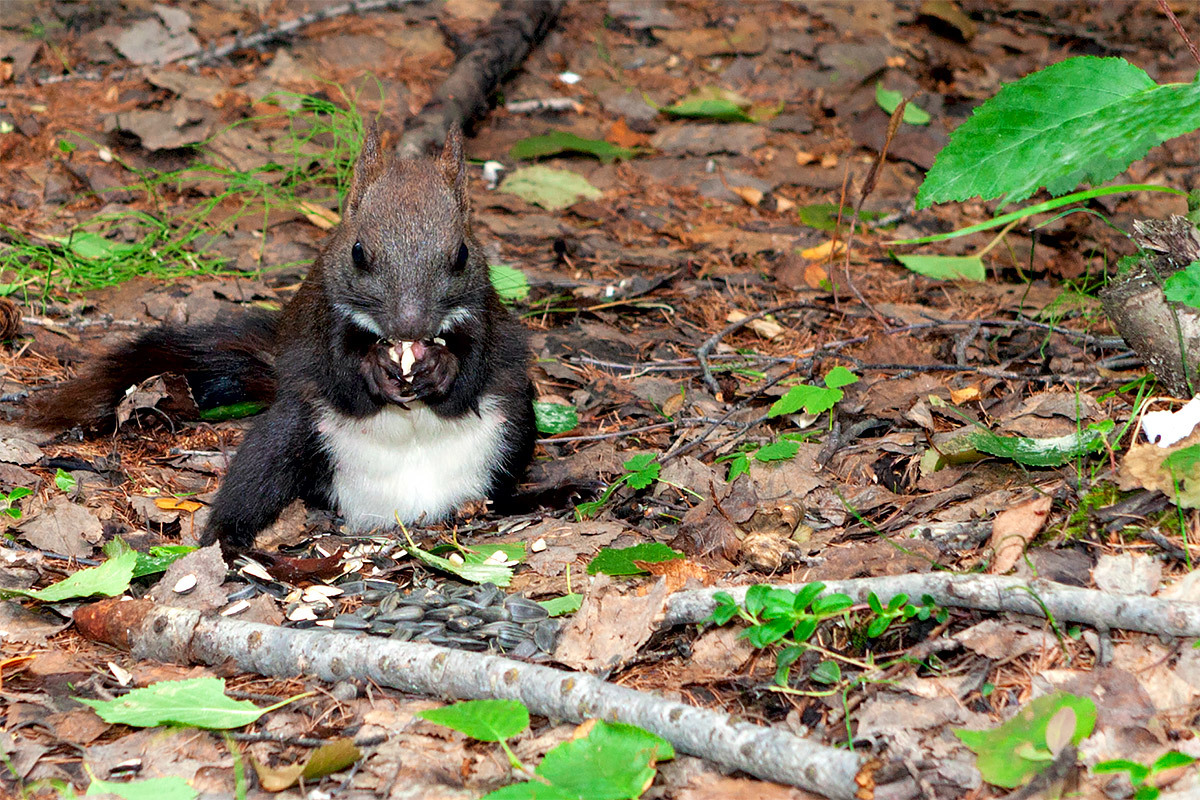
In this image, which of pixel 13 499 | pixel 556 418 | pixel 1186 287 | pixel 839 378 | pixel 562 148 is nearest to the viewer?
pixel 1186 287

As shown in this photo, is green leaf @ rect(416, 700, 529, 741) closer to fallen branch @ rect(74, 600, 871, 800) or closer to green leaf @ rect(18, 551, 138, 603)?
fallen branch @ rect(74, 600, 871, 800)

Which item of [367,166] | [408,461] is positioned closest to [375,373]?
[408,461]

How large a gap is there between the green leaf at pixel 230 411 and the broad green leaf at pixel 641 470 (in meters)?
1.31

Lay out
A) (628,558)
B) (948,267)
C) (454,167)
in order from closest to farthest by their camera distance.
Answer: (628,558), (454,167), (948,267)

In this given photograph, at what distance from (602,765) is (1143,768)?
86cm

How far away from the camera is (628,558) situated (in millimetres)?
2834

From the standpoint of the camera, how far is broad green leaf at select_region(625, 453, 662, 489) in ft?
11.1

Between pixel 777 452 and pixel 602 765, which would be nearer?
pixel 602 765

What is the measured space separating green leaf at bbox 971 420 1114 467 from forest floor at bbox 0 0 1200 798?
4 centimetres

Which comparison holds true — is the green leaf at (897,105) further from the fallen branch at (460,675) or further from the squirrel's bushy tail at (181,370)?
the fallen branch at (460,675)

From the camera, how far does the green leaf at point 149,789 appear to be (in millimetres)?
2033

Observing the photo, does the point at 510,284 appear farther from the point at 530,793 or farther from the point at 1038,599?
the point at 530,793

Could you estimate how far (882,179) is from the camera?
6152mm

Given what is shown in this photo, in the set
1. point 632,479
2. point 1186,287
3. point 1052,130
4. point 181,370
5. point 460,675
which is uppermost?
point 1052,130
